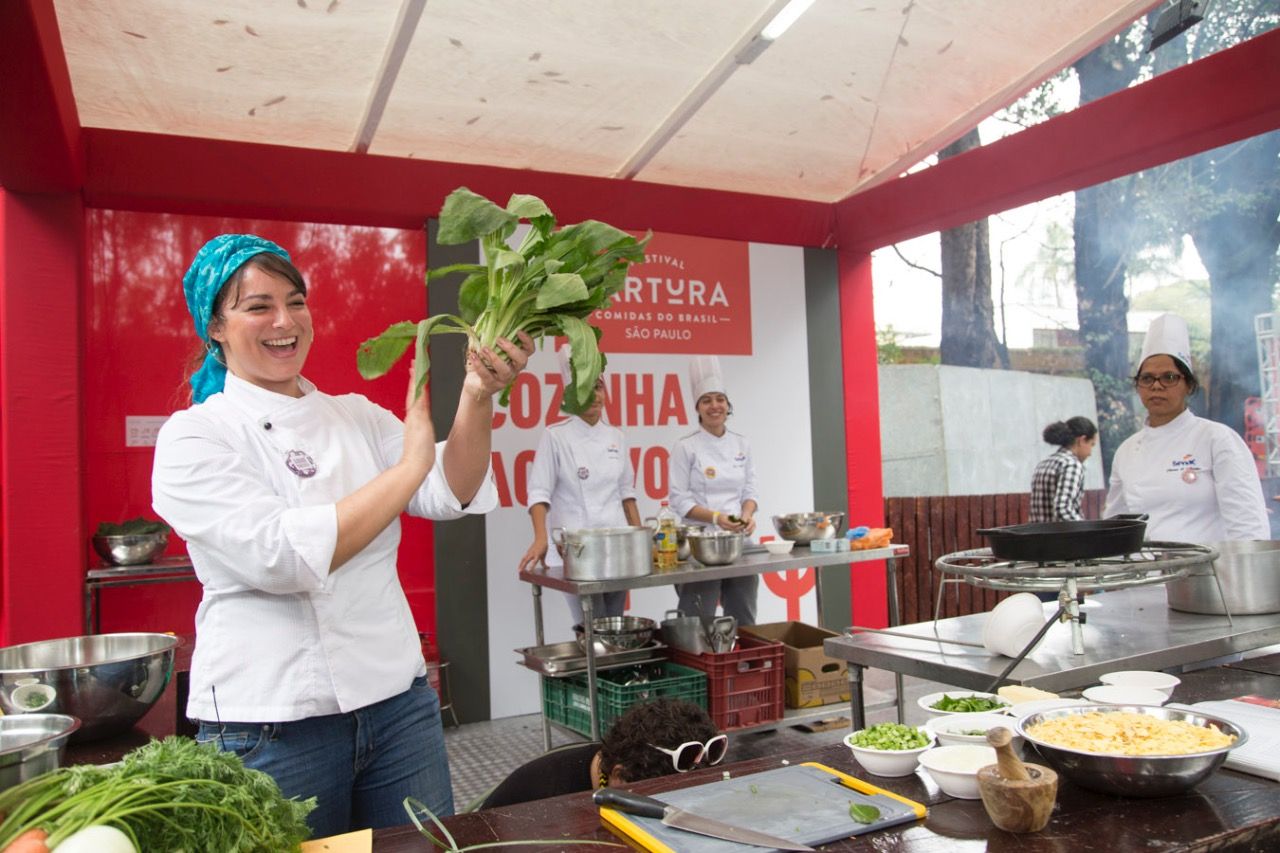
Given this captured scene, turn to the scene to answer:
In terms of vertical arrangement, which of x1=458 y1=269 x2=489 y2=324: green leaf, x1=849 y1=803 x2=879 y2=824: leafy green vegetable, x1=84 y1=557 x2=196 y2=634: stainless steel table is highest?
x1=458 y1=269 x2=489 y2=324: green leaf

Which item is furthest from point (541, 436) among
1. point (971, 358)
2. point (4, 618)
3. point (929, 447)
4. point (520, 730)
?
point (971, 358)

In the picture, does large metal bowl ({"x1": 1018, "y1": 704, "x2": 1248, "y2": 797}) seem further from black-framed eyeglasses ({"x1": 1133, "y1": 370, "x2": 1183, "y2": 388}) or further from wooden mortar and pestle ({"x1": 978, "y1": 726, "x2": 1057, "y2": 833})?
black-framed eyeglasses ({"x1": 1133, "y1": 370, "x2": 1183, "y2": 388})

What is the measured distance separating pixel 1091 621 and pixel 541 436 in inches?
142

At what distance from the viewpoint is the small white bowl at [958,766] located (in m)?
1.48

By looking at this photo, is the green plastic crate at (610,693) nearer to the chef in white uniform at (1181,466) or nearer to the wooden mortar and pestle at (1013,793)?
the chef in white uniform at (1181,466)

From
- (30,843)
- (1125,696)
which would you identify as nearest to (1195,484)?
(1125,696)

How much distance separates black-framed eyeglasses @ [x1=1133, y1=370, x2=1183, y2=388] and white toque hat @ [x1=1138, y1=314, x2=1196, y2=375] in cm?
7

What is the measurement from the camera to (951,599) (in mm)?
8055

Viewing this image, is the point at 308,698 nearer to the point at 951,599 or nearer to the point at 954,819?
the point at 954,819

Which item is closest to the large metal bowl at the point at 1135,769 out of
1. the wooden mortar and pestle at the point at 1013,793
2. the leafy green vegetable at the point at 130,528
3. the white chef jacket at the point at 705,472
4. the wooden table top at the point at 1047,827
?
the wooden table top at the point at 1047,827

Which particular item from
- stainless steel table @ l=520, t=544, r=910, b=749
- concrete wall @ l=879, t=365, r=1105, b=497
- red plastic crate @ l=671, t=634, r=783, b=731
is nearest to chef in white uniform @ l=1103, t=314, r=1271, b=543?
Answer: stainless steel table @ l=520, t=544, r=910, b=749

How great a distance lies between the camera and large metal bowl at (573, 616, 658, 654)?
15.0ft

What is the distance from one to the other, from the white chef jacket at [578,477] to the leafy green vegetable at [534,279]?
3292 millimetres

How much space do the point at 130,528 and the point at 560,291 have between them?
3819mm
